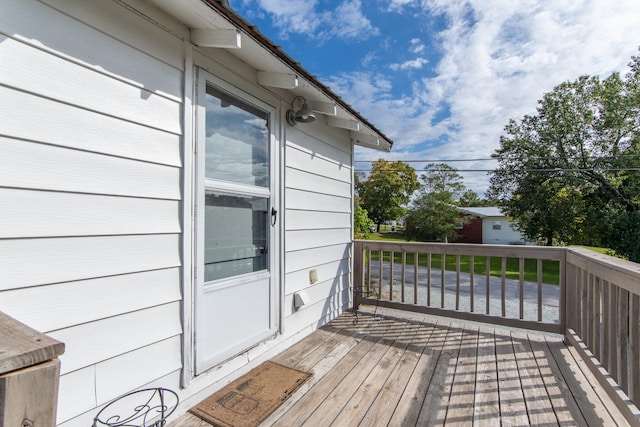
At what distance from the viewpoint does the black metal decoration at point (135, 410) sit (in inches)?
58.4

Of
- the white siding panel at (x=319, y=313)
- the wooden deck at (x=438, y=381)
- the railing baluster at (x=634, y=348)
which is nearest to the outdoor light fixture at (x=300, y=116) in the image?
the white siding panel at (x=319, y=313)

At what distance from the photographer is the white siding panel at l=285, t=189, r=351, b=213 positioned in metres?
2.86

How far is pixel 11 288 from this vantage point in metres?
1.20

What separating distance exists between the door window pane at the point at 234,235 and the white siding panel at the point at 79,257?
315 mm

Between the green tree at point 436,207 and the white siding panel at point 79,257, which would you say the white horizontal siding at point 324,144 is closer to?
the white siding panel at point 79,257

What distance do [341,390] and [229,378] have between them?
0.80m

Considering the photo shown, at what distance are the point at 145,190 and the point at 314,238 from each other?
1.86 metres

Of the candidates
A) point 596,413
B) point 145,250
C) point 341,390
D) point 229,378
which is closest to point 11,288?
point 145,250

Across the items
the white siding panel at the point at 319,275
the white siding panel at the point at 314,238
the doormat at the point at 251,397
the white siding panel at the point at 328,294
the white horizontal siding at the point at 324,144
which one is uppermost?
the white horizontal siding at the point at 324,144

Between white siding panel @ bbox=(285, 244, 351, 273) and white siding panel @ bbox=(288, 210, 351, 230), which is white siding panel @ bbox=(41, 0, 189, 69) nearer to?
white siding panel @ bbox=(288, 210, 351, 230)

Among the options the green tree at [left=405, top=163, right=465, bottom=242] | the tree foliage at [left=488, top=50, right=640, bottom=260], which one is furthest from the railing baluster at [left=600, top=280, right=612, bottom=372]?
the green tree at [left=405, top=163, right=465, bottom=242]

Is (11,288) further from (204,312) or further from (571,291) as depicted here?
(571,291)

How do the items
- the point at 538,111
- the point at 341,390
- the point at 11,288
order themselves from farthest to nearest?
1. the point at 538,111
2. the point at 341,390
3. the point at 11,288

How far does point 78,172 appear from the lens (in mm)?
1391
